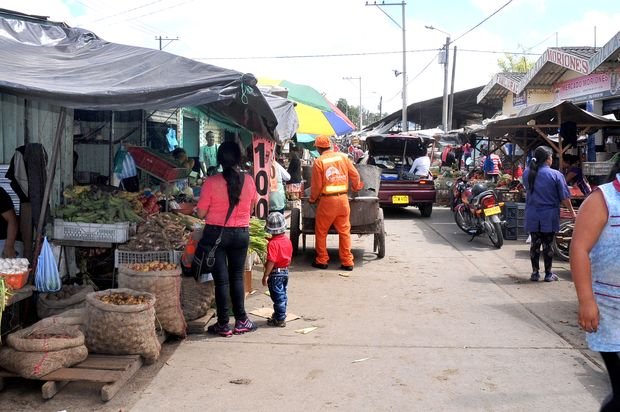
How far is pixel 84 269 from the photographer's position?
263 inches

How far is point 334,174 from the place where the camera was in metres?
9.11

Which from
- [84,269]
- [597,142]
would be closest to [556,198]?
[84,269]

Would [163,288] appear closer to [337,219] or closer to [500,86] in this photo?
[337,219]

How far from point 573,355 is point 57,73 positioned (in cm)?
518

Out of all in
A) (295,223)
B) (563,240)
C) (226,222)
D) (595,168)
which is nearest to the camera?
(226,222)

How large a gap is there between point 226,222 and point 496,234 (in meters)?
7.00

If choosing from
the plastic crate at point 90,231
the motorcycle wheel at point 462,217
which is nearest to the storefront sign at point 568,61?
the motorcycle wheel at point 462,217

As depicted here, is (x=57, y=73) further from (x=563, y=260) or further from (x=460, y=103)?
(x=460, y=103)

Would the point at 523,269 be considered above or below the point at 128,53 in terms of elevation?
below

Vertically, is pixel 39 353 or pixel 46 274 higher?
pixel 46 274

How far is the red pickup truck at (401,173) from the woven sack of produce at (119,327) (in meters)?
11.7

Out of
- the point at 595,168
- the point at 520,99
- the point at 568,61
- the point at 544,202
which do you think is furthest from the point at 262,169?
the point at 520,99

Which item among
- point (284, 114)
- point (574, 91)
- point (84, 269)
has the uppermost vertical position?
point (574, 91)

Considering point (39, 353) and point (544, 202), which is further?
point (544, 202)
